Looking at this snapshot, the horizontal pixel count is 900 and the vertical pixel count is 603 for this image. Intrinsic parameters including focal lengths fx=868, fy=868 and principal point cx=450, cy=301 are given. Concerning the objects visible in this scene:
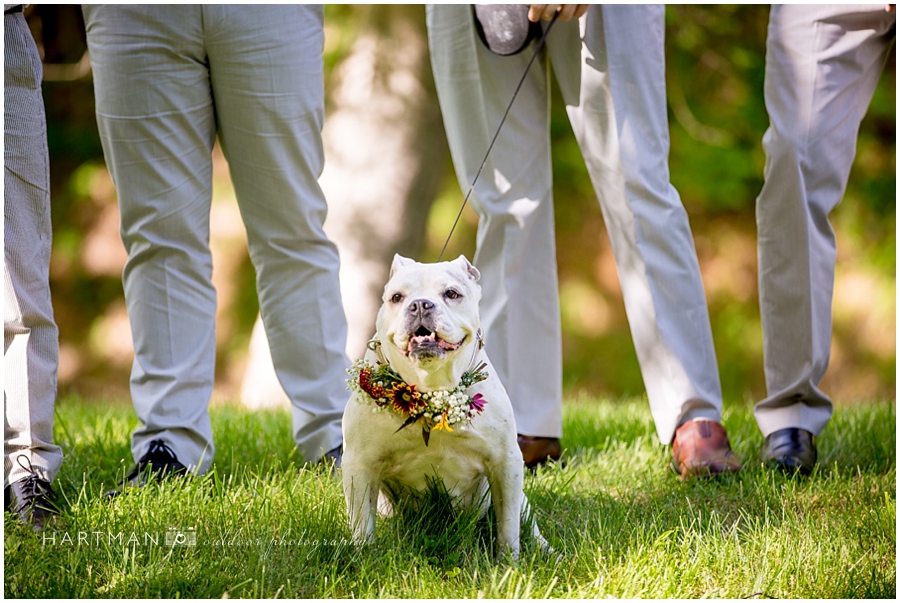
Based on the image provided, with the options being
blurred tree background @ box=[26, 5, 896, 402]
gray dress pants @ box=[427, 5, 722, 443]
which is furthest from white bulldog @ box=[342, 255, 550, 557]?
blurred tree background @ box=[26, 5, 896, 402]

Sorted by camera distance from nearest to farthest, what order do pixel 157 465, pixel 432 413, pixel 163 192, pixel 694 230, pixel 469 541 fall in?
pixel 432 413, pixel 469 541, pixel 157 465, pixel 163 192, pixel 694 230

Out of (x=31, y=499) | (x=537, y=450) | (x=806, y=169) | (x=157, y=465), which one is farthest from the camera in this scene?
(x=537, y=450)

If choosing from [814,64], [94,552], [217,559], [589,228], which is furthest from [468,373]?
[589,228]

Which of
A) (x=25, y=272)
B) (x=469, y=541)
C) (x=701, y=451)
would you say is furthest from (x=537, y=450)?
(x=25, y=272)

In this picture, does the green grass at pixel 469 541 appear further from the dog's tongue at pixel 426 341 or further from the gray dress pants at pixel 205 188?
the dog's tongue at pixel 426 341

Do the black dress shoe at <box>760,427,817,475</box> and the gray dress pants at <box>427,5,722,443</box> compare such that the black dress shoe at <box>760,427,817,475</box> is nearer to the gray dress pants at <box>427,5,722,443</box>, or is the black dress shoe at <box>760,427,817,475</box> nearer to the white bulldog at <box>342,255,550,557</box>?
the gray dress pants at <box>427,5,722,443</box>

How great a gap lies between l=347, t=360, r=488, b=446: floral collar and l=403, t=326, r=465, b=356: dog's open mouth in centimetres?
14

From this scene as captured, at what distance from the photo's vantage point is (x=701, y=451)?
2.91m

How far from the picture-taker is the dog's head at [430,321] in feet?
6.44

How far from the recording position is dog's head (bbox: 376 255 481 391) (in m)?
1.96

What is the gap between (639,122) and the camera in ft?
9.91

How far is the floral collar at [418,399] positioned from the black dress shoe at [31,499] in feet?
3.22

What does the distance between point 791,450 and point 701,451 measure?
0.34m

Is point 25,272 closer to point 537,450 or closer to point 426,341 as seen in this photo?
point 426,341
